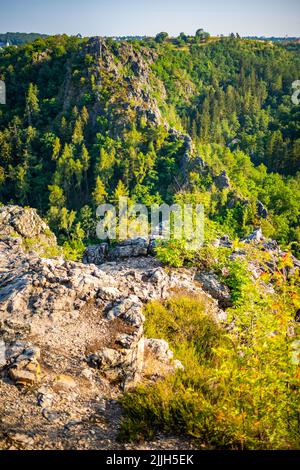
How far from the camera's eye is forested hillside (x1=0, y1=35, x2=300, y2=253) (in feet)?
204

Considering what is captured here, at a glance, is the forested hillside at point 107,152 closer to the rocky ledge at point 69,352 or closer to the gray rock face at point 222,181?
the gray rock face at point 222,181

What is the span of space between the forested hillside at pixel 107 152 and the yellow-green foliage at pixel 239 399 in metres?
47.0

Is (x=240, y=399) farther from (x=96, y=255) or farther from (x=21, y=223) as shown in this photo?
(x=21, y=223)

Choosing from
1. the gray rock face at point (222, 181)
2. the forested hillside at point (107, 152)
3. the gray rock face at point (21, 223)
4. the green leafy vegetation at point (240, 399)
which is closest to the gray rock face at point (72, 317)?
the green leafy vegetation at point (240, 399)

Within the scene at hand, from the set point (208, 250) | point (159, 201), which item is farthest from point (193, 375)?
point (159, 201)

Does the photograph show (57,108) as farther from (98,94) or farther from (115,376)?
(115,376)

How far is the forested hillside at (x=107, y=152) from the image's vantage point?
62281 mm

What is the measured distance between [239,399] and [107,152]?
216ft

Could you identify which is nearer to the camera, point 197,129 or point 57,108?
point 57,108

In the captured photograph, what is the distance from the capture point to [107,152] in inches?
2685

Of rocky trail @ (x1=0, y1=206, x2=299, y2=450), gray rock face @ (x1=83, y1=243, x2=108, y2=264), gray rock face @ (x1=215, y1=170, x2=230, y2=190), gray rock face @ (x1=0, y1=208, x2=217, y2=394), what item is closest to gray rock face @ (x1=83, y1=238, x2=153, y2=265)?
gray rock face @ (x1=83, y1=243, x2=108, y2=264)
